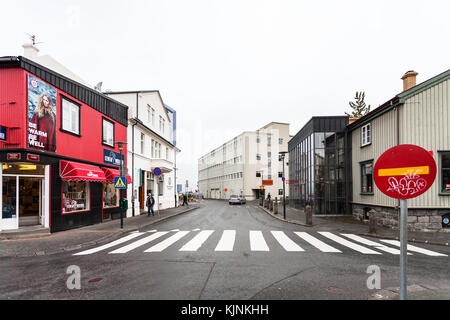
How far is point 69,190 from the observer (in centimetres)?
1257

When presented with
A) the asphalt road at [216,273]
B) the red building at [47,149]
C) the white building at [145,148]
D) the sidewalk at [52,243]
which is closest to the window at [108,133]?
the red building at [47,149]

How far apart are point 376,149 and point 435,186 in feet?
11.8

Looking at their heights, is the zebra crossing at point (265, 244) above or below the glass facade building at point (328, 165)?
below

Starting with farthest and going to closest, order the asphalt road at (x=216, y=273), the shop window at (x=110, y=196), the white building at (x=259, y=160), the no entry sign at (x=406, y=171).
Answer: the white building at (x=259, y=160), the shop window at (x=110, y=196), the asphalt road at (x=216, y=273), the no entry sign at (x=406, y=171)

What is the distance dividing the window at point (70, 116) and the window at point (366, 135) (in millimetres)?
17414

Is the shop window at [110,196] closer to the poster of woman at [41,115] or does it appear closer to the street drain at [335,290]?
the poster of woman at [41,115]

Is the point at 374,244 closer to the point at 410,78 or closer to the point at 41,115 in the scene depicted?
the point at 410,78

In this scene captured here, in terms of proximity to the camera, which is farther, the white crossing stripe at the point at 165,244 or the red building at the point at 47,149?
the red building at the point at 47,149

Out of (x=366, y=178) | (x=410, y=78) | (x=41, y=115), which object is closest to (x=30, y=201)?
(x=41, y=115)

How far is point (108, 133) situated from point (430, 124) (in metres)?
18.4

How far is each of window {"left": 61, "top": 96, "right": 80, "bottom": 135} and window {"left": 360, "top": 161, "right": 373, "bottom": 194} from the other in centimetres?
1754

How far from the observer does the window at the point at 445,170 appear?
469 inches

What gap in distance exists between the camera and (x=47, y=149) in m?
10.9

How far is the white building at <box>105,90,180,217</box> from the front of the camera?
62.6ft
